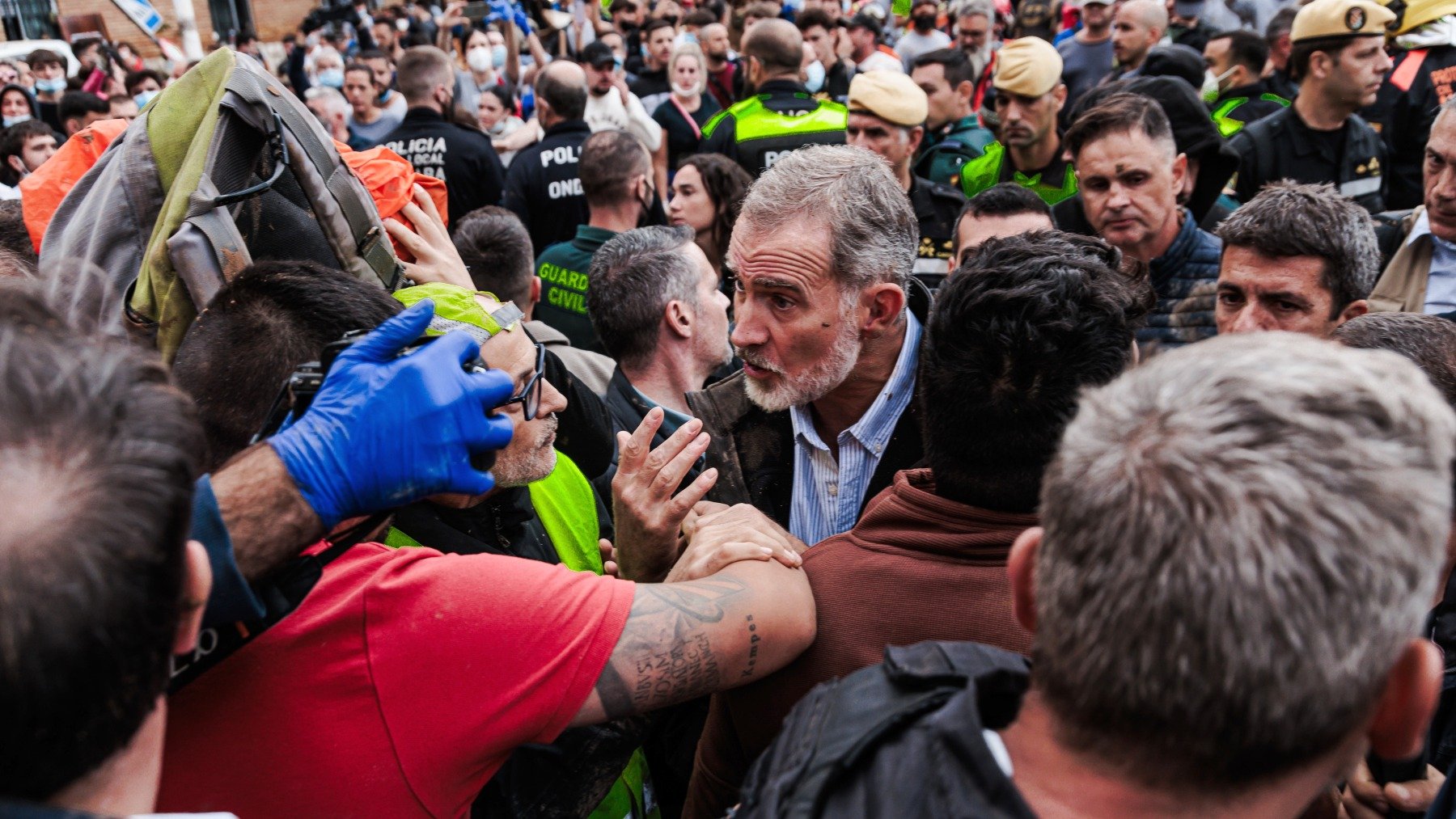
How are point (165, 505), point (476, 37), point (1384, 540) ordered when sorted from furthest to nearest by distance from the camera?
point (476, 37), point (165, 505), point (1384, 540)

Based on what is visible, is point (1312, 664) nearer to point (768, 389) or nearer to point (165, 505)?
point (165, 505)

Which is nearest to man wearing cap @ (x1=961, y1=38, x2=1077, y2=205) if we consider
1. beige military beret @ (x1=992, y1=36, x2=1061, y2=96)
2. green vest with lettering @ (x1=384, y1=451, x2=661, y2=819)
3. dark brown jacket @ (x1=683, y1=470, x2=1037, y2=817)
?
beige military beret @ (x1=992, y1=36, x2=1061, y2=96)

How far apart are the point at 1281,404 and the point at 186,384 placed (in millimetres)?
1650

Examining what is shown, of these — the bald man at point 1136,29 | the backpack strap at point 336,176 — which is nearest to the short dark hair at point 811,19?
the bald man at point 1136,29

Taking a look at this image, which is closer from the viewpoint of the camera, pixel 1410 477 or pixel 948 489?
pixel 1410 477

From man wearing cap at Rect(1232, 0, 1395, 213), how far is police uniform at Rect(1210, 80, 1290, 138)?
113 cm

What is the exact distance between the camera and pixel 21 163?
7109 millimetres

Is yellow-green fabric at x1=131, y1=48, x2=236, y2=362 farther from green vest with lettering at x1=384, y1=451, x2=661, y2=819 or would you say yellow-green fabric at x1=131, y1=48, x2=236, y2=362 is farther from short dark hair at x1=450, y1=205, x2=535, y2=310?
short dark hair at x1=450, y1=205, x2=535, y2=310

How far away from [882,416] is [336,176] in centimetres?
141

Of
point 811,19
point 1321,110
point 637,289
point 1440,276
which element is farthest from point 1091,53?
point 637,289

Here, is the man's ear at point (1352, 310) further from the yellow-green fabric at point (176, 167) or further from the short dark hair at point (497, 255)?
the short dark hair at point (497, 255)

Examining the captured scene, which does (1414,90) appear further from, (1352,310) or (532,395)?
(532,395)

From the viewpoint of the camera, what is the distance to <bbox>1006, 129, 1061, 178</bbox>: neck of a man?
5.47m

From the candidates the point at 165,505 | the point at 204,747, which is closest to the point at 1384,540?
the point at 165,505
